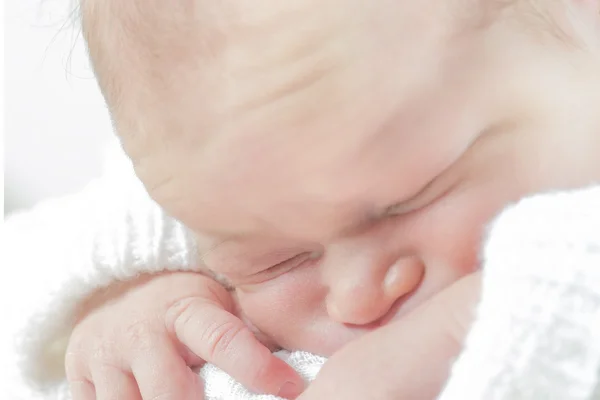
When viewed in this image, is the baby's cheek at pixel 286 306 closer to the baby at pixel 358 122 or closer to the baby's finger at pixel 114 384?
the baby at pixel 358 122

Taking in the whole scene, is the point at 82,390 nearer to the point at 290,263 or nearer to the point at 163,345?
the point at 163,345

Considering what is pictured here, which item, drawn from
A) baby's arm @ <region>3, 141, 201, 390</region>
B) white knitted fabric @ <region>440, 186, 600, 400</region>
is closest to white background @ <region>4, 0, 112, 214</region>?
baby's arm @ <region>3, 141, 201, 390</region>

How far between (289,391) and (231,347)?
0.06m

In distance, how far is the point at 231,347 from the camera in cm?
53

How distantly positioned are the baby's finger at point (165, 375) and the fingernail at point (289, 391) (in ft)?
0.28

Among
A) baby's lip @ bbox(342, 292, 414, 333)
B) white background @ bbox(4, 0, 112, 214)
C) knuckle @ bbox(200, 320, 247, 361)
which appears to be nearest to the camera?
baby's lip @ bbox(342, 292, 414, 333)

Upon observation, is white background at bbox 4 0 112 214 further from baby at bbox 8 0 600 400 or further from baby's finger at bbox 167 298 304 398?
baby at bbox 8 0 600 400

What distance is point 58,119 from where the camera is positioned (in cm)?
116

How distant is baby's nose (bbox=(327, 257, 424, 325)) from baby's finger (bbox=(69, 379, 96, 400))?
28 cm

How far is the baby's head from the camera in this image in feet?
1.28

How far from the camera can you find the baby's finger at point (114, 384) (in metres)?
0.57

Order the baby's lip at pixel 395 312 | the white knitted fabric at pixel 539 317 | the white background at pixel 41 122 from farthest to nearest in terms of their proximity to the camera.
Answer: the white background at pixel 41 122
the baby's lip at pixel 395 312
the white knitted fabric at pixel 539 317

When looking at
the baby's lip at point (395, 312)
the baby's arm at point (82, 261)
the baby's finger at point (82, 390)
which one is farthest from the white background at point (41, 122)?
the baby's lip at point (395, 312)

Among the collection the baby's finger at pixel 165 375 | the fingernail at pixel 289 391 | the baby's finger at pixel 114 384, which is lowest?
the baby's finger at pixel 114 384
